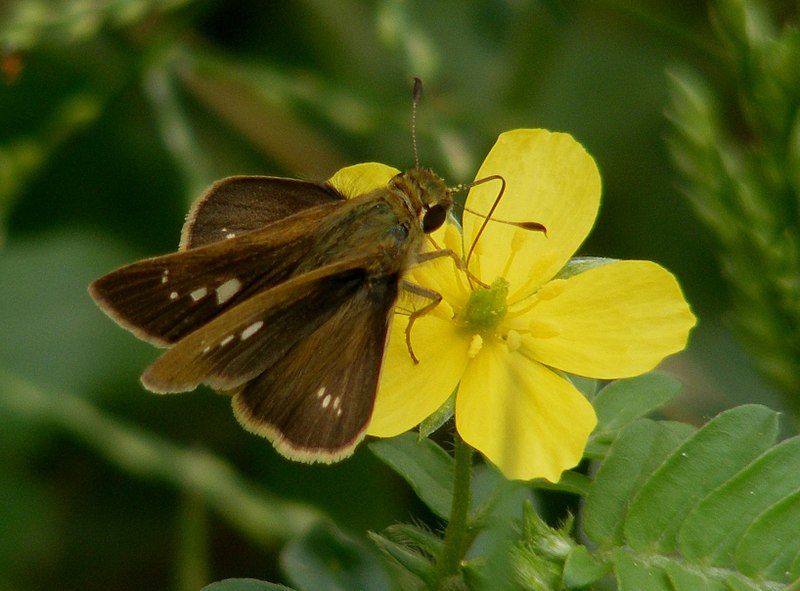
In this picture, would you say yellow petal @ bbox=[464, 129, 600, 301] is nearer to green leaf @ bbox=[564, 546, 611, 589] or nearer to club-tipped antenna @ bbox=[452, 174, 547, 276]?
club-tipped antenna @ bbox=[452, 174, 547, 276]

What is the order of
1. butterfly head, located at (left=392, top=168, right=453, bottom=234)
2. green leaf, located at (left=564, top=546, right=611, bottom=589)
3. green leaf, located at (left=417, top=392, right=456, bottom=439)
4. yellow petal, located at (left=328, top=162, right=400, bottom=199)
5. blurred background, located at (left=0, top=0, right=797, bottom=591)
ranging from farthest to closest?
blurred background, located at (left=0, top=0, right=797, bottom=591)
yellow petal, located at (left=328, top=162, right=400, bottom=199)
butterfly head, located at (left=392, top=168, right=453, bottom=234)
green leaf, located at (left=417, top=392, right=456, bottom=439)
green leaf, located at (left=564, top=546, right=611, bottom=589)

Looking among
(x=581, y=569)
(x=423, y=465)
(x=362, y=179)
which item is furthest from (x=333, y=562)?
(x=362, y=179)

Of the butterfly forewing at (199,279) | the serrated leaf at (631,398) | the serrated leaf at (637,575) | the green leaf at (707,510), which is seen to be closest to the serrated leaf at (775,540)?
the green leaf at (707,510)

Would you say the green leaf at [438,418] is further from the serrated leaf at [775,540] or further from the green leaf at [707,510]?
the serrated leaf at [775,540]

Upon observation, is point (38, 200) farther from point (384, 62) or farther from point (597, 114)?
point (597, 114)

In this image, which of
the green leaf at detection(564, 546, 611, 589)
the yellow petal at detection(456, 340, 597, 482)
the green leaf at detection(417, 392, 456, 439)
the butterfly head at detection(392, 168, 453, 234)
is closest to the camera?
the green leaf at detection(564, 546, 611, 589)

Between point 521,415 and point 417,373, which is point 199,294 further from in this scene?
point 521,415

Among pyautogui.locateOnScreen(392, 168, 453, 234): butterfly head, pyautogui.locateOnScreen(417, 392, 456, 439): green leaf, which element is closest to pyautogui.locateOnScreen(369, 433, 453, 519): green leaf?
pyautogui.locateOnScreen(417, 392, 456, 439): green leaf
